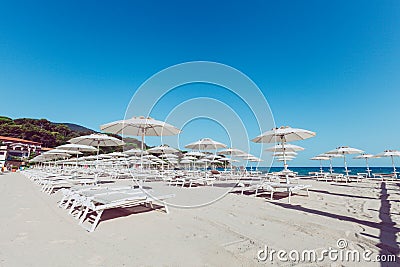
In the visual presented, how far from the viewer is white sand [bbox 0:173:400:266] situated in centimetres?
184

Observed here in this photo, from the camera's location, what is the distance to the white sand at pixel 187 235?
1.84 meters

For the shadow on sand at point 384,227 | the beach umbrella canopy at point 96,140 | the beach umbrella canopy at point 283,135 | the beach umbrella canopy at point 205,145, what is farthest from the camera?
the beach umbrella canopy at point 205,145

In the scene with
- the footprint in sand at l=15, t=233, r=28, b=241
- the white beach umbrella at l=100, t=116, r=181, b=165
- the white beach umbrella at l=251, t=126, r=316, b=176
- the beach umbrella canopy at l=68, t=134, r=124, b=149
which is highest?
the white beach umbrella at l=251, t=126, r=316, b=176

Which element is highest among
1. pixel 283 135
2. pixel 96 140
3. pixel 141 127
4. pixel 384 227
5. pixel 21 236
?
pixel 283 135

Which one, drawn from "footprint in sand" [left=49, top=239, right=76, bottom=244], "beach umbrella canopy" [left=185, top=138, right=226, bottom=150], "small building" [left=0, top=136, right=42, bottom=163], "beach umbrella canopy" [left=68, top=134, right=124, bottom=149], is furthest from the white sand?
"small building" [left=0, top=136, right=42, bottom=163]

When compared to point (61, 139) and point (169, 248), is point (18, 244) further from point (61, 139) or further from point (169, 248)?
point (61, 139)

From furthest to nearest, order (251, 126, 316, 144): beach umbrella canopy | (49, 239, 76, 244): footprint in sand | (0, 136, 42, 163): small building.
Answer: (0, 136, 42, 163): small building → (251, 126, 316, 144): beach umbrella canopy → (49, 239, 76, 244): footprint in sand

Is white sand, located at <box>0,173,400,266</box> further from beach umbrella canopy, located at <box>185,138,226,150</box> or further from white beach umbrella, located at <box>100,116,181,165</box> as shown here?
beach umbrella canopy, located at <box>185,138,226,150</box>

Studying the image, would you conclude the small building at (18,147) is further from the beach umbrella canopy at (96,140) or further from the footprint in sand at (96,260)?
the footprint in sand at (96,260)

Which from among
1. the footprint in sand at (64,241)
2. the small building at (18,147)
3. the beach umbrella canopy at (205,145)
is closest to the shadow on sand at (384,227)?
the footprint in sand at (64,241)

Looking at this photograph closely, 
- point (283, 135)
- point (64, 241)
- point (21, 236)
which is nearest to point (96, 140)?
point (21, 236)

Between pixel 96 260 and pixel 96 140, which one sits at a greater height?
pixel 96 140

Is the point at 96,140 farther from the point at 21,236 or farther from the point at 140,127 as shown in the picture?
the point at 21,236

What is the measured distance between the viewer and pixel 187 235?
95.7 inches
